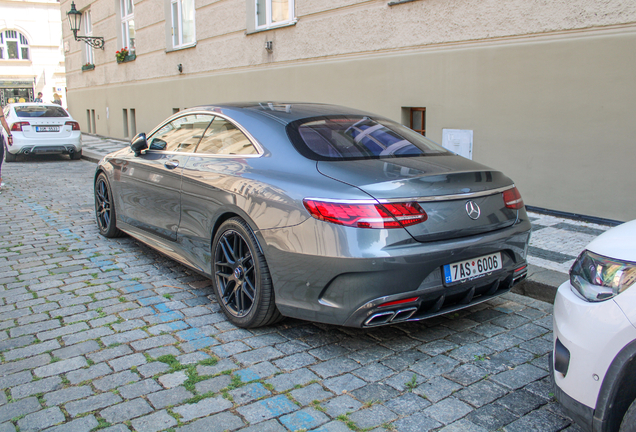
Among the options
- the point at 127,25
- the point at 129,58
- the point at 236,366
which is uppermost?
the point at 127,25

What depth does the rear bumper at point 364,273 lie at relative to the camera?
9.39ft

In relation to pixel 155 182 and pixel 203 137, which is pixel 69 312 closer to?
pixel 155 182

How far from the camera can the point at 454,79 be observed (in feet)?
23.5

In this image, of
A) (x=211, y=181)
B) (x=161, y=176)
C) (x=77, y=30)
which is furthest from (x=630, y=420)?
(x=77, y=30)

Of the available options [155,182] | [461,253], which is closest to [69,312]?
[155,182]

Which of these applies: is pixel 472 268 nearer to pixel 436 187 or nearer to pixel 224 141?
pixel 436 187

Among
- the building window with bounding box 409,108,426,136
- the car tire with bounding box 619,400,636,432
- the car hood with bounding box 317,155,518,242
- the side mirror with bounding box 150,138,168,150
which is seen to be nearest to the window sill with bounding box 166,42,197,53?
the building window with bounding box 409,108,426,136

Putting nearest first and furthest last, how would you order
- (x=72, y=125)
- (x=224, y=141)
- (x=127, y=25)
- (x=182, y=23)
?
(x=224, y=141) < (x=72, y=125) < (x=182, y=23) < (x=127, y=25)

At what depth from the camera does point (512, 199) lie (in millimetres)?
3438

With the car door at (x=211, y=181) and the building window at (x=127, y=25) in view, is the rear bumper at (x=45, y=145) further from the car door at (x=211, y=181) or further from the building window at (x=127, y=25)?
the car door at (x=211, y=181)

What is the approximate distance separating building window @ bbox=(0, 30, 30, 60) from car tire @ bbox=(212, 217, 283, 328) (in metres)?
46.2

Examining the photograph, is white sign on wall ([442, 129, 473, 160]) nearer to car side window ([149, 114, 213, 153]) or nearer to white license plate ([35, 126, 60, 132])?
car side window ([149, 114, 213, 153])

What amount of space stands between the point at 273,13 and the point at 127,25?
8942 mm

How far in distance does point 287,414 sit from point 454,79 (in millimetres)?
5679
